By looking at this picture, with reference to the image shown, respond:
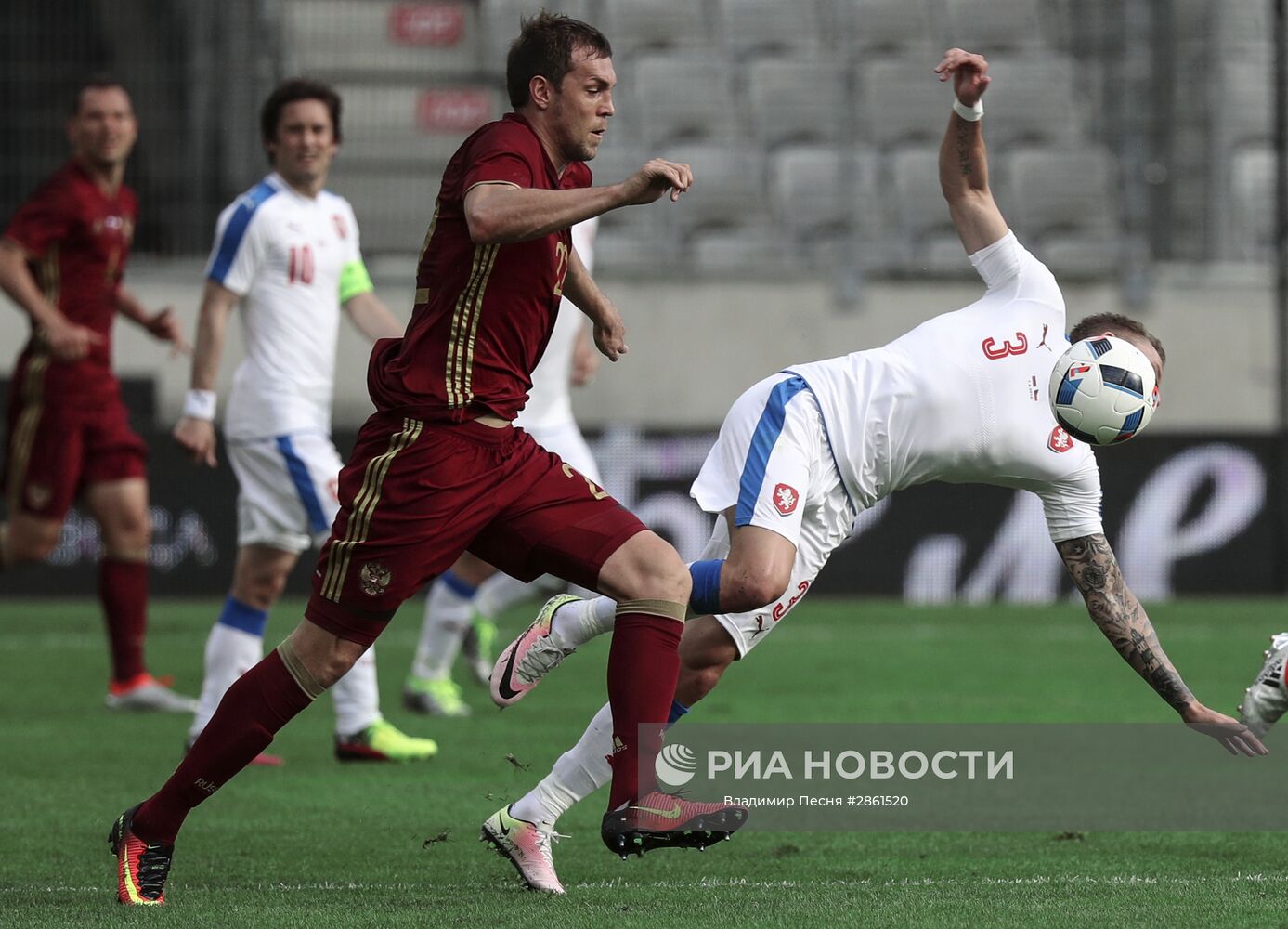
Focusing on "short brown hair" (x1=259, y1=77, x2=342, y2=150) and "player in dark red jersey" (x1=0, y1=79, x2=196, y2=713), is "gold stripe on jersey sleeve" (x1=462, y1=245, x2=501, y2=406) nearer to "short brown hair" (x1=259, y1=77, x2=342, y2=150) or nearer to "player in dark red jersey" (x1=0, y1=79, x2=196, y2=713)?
"short brown hair" (x1=259, y1=77, x2=342, y2=150)

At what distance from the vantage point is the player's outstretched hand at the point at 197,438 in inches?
269

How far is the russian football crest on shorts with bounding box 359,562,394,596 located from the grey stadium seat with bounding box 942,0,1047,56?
1232 centimetres

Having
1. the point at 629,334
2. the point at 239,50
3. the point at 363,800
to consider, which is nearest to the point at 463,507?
the point at 363,800

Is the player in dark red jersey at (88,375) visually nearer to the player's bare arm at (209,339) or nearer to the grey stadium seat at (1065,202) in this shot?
the player's bare arm at (209,339)

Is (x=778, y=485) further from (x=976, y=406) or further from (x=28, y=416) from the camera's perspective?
(x=28, y=416)

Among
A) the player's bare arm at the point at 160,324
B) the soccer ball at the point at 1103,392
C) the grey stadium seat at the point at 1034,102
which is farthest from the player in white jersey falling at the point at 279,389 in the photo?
the grey stadium seat at the point at 1034,102

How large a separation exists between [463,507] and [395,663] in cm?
585

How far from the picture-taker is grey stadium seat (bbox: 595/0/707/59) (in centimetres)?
1584

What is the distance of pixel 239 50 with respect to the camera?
1475 cm

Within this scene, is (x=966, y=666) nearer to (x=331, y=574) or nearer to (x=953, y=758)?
(x=953, y=758)

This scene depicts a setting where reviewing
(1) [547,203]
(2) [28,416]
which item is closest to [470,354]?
(1) [547,203]

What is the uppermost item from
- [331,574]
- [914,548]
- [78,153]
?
[78,153]

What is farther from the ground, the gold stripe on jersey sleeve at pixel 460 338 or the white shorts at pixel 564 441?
the gold stripe on jersey sleeve at pixel 460 338

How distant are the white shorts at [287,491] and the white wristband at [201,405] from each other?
→ 6.5 inches
